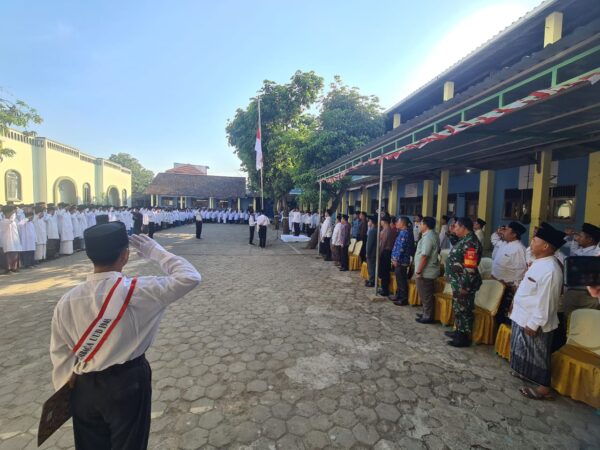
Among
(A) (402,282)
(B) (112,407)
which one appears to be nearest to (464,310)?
(A) (402,282)

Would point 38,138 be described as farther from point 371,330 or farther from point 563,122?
point 563,122

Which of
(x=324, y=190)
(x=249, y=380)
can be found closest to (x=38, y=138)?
(x=324, y=190)

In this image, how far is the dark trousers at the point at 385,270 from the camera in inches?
247

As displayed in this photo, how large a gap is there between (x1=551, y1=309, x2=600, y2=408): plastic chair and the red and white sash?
152 inches

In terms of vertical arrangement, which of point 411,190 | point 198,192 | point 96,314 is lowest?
point 96,314

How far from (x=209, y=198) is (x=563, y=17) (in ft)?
104

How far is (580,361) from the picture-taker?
2852 millimetres

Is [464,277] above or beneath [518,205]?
beneath

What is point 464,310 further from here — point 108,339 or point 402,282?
point 108,339

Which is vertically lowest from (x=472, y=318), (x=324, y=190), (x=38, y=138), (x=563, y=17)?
(x=472, y=318)

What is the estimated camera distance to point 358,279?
25.2ft

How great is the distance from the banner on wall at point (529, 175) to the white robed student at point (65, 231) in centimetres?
1399

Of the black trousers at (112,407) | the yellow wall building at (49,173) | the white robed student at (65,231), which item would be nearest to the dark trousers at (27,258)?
the white robed student at (65,231)

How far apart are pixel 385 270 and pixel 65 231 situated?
10.3 m
